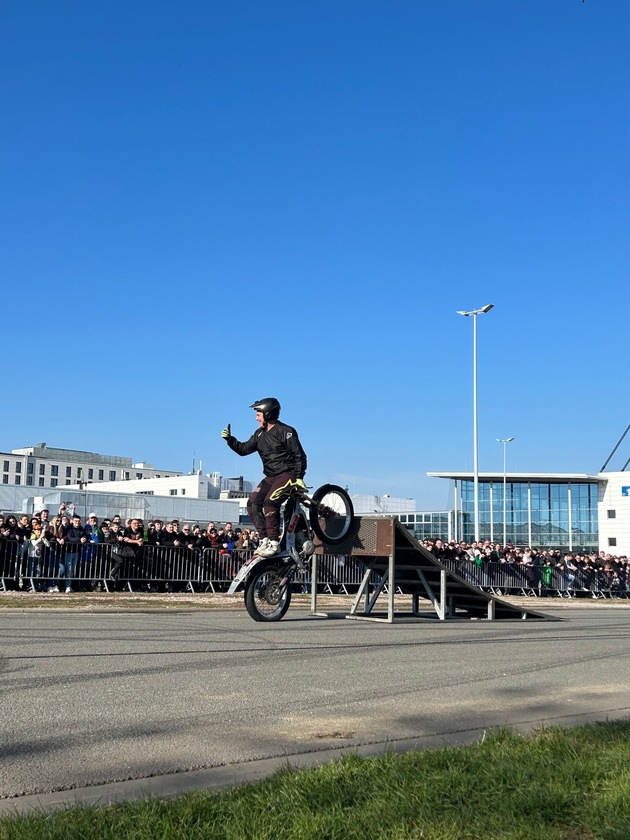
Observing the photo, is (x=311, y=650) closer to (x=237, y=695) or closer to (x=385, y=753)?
(x=237, y=695)

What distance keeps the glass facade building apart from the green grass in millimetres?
73331

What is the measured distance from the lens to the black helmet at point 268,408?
12352 mm

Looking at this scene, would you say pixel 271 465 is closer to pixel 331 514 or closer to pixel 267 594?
pixel 331 514

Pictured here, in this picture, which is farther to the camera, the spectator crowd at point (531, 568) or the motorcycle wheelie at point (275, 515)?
the spectator crowd at point (531, 568)

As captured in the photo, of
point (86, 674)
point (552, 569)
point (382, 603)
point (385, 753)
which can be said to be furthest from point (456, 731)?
point (552, 569)

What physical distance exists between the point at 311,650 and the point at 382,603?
1170 cm

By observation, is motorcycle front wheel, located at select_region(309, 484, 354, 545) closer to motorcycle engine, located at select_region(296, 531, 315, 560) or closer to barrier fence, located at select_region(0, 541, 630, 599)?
motorcycle engine, located at select_region(296, 531, 315, 560)

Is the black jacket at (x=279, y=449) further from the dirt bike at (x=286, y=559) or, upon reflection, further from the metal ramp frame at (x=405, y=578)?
the metal ramp frame at (x=405, y=578)

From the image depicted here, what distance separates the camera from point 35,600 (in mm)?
15688

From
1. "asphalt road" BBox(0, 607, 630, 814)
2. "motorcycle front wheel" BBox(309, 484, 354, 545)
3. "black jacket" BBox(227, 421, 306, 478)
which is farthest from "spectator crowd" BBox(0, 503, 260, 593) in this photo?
"black jacket" BBox(227, 421, 306, 478)

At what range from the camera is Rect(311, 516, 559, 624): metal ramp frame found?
13.4 meters


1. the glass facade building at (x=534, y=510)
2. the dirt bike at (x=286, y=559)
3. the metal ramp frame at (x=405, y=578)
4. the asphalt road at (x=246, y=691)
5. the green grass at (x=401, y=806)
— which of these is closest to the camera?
the green grass at (x=401, y=806)

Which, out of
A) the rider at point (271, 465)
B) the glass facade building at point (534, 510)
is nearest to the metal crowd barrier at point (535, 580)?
the rider at point (271, 465)

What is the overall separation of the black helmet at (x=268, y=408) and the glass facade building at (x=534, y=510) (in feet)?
217
